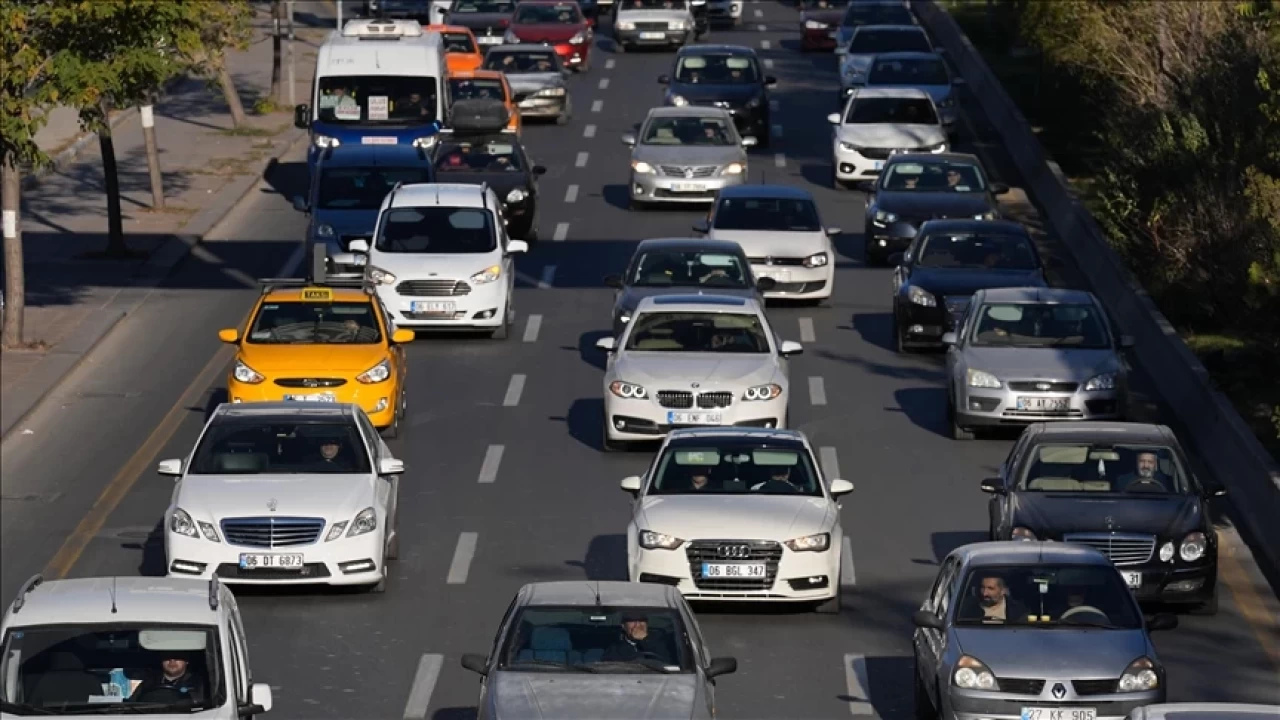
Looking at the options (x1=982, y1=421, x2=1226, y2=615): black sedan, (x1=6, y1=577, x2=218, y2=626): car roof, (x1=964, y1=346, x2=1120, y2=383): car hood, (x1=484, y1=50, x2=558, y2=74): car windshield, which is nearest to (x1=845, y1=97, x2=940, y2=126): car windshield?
(x1=484, y1=50, x2=558, y2=74): car windshield

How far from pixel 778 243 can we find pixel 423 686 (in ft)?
49.4

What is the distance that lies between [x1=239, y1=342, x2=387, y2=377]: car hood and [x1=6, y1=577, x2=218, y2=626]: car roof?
1111cm

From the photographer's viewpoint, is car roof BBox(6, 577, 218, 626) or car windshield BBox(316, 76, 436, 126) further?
car windshield BBox(316, 76, 436, 126)

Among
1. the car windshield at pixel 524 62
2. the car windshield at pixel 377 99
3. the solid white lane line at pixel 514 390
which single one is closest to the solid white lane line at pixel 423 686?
the solid white lane line at pixel 514 390

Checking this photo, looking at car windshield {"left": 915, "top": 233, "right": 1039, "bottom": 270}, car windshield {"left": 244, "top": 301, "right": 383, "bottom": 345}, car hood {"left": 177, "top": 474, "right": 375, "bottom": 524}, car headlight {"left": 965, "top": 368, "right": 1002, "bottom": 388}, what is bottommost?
car windshield {"left": 915, "top": 233, "right": 1039, "bottom": 270}

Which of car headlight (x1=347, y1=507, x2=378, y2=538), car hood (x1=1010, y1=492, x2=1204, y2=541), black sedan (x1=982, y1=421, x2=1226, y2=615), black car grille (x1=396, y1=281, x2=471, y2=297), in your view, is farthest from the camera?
black car grille (x1=396, y1=281, x2=471, y2=297)

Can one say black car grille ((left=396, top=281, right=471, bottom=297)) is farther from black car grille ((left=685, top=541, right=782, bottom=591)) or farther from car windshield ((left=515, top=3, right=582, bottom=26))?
car windshield ((left=515, top=3, right=582, bottom=26))

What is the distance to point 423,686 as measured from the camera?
1769cm

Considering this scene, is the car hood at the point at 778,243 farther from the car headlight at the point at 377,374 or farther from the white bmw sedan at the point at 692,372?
the car headlight at the point at 377,374

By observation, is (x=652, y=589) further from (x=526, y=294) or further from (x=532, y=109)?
(x=532, y=109)

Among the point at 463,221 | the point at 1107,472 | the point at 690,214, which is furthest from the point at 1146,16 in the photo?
the point at 1107,472

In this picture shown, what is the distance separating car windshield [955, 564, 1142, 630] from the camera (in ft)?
51.9

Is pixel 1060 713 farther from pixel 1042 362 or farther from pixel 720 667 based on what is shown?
pixel 1042 362

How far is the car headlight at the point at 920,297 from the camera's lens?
95.3 feet
